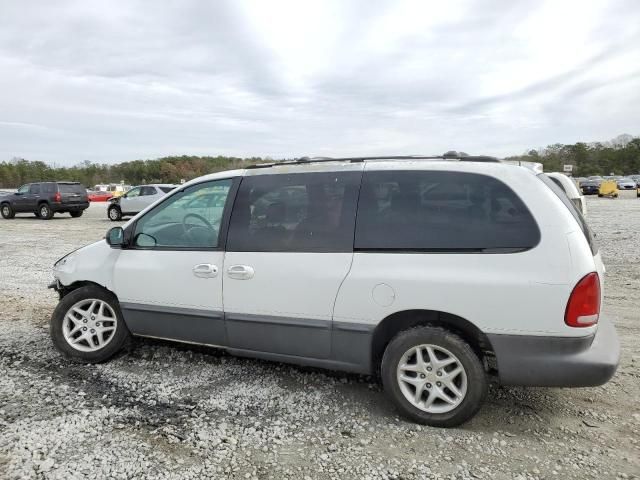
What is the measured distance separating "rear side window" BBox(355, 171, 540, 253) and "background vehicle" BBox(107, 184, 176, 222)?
19307mm

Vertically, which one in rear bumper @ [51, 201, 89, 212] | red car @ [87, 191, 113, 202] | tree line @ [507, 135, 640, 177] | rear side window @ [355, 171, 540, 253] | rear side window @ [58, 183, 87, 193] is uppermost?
tree line @ [507, 135, 640, 177]

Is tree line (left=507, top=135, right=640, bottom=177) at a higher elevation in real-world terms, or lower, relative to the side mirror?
higher

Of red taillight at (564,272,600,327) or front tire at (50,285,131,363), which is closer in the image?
red taillight at (564,272,600,327)

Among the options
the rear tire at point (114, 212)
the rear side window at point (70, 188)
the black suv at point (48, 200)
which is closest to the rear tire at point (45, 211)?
the black suv at point (48, 200)

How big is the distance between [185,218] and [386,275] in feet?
6.11

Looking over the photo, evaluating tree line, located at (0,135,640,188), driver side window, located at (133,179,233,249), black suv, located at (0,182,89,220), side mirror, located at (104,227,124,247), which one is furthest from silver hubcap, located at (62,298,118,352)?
tree line, located at (0,135,640,188)

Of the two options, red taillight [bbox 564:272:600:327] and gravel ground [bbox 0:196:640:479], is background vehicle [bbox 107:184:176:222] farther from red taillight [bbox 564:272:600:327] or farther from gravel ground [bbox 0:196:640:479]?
red taillight [bbox 564:272:600:327]

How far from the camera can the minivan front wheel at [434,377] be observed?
3045mm

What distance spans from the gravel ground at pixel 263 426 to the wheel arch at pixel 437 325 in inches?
19.0

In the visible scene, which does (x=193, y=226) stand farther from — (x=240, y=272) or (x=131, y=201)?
(x=131, y=201)

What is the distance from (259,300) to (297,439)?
101 cm

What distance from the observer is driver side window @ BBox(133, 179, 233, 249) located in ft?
12.8

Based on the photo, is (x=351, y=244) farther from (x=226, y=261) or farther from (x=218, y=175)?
(x=218, y=175)

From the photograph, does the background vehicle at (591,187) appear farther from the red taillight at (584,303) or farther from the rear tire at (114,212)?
the red taillight at (584,303)
